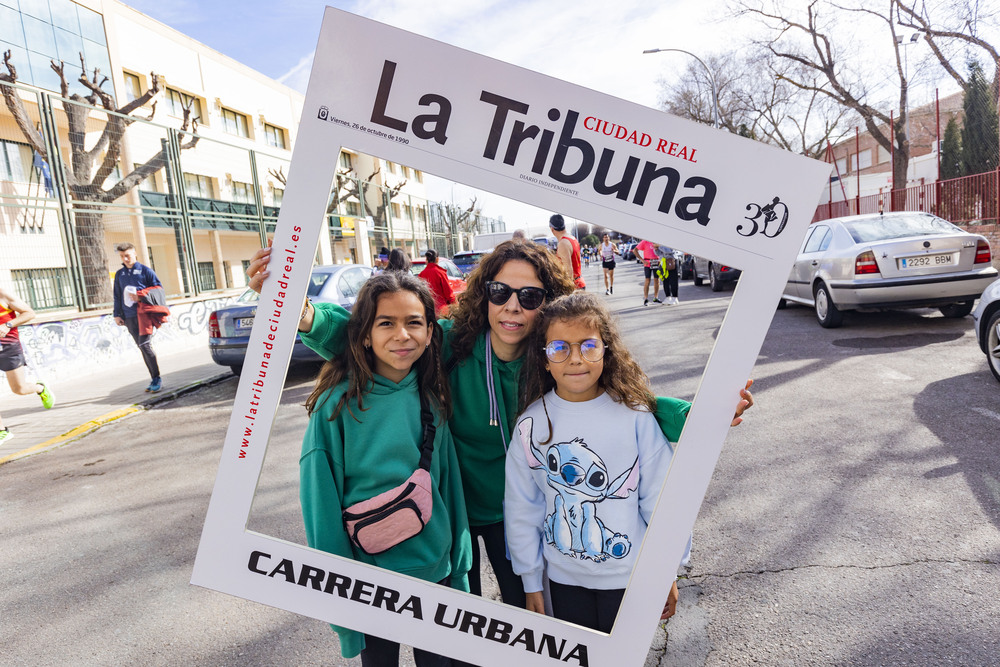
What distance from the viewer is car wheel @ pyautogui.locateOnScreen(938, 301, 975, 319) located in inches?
302

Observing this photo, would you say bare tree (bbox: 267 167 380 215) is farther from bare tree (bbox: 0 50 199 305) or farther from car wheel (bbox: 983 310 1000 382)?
bare tree (bbox: 0 50 199 305)

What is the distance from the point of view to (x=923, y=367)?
5664 mm

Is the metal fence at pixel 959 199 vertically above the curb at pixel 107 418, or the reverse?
the metal fence at pixel 959 199

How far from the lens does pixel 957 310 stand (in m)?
7.81

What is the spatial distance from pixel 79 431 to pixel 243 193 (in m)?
3.59

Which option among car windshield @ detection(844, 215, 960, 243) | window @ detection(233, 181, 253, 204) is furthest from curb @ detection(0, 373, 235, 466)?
car windshield @ detection(844, 215, 960, 243)

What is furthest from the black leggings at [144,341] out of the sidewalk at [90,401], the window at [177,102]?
the window at [177,102]

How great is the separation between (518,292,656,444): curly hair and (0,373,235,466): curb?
6.14 metres

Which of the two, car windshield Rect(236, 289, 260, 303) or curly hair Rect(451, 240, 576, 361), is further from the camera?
curly hair Rect(451, 240, 576, 361)

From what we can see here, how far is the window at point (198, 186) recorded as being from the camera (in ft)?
35.8

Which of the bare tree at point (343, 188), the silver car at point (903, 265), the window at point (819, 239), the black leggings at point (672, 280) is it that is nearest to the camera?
the bare tree at point (343, 188)

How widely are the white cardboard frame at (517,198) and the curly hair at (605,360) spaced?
11.7 inches

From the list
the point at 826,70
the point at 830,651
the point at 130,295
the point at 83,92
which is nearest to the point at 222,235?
the point at 130,295

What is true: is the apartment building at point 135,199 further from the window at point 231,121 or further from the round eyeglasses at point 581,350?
the window at point 231,121
